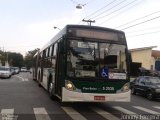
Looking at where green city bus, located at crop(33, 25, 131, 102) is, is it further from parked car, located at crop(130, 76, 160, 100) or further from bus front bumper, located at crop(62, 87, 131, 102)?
parked car, located at crop(130, 76, 160, 100)

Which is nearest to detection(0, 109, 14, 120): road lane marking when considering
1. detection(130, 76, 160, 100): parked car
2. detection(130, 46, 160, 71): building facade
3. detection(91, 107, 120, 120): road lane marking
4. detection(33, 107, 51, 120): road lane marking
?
detection(33, 107, 51, 120): road lane marking

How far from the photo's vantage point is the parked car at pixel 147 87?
21641mm

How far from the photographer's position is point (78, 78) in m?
13.4

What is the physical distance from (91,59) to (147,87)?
10067 millimetres

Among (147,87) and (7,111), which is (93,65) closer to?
(7,111)

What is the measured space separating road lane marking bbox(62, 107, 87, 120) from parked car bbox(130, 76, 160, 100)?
8618mm

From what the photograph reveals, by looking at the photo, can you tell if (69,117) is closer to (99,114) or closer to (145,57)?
(99,114)

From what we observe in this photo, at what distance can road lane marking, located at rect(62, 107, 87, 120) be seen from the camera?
39.8ft

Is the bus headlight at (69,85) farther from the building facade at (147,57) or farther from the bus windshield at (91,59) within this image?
the building facade at (147,57)

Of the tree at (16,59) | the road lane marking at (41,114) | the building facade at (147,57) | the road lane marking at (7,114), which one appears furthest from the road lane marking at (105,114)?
the tree at (16,59)

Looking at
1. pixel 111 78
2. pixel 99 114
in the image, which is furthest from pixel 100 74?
pixel 99 114

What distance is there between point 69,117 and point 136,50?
4837 cm

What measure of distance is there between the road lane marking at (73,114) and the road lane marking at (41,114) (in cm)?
86

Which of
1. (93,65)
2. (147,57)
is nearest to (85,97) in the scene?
(93,65)
